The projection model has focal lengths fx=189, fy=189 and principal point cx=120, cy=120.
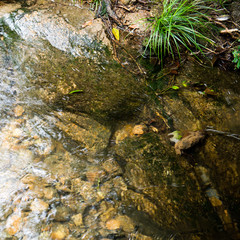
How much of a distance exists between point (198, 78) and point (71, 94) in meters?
1.81

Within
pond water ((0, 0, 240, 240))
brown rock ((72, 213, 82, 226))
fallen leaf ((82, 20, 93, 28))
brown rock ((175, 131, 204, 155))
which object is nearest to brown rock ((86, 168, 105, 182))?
pond water ((0, 0, 240, 240))

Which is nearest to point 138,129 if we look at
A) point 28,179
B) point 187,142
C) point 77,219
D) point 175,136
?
point 175,136

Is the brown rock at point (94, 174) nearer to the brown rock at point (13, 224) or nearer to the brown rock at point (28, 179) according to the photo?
the brown rock at point (28, 179)

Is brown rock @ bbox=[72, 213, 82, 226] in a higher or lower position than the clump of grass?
lower

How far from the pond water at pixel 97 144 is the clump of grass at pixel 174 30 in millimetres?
Result: 396

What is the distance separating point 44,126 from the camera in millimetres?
2221

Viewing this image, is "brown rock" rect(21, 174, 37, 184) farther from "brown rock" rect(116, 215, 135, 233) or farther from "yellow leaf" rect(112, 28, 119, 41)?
"yellow leaf" rect(112, 28, 119, 41)

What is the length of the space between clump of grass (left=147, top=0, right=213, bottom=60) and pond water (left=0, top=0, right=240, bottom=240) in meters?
0.40

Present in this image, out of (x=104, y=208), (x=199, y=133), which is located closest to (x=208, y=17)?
(x=199, y=133)

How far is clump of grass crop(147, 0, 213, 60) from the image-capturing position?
8.68ft

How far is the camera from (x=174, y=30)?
9.00 ft

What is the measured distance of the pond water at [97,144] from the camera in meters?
1.76

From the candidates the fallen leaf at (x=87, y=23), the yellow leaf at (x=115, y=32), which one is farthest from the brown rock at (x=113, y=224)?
the fallen leaf at (x=87, y=23)

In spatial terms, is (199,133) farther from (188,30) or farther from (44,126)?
(44,126)
